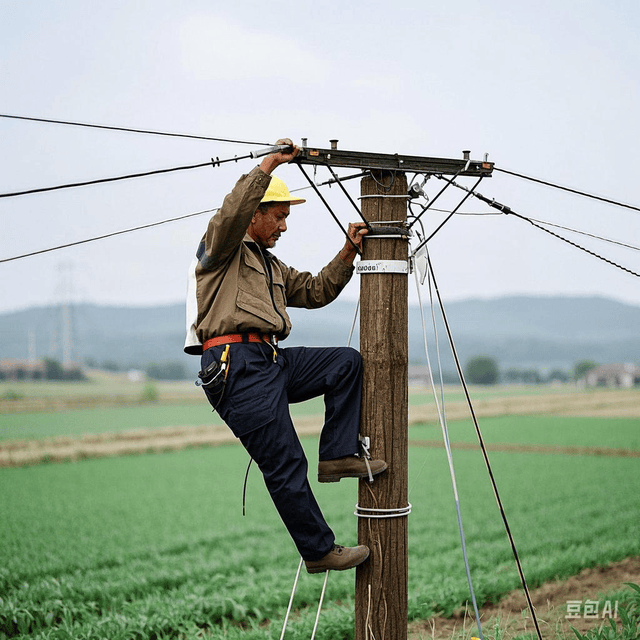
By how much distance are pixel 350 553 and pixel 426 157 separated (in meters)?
2.32

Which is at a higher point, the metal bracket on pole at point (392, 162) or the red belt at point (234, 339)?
the metal bracket on pole at point (392, 162)

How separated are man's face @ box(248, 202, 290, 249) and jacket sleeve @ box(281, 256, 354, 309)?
1.20 ft

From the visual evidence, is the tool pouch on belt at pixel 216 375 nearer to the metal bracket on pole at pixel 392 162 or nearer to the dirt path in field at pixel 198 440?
the metal bracket on pole at pixel 392 162

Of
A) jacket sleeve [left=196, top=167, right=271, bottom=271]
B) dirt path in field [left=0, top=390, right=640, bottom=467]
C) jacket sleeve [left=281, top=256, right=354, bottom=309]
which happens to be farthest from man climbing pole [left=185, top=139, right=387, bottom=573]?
dirt path in field [left=0, top=390, right=640, bottom=467]

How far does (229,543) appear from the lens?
1253 cm

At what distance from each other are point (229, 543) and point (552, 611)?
19.0 feet

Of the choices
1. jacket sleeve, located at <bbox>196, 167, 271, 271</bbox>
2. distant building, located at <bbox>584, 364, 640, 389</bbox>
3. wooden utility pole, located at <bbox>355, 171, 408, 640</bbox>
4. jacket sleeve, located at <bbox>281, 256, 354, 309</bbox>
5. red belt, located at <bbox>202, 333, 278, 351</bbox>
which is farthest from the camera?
distant building, located at <bbox>584, 364, 640, 389</bbox>

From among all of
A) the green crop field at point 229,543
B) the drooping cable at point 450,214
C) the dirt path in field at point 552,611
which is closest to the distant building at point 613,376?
the green crop field at point 229,543

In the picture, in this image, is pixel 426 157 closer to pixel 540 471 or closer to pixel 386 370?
pixel 386 370

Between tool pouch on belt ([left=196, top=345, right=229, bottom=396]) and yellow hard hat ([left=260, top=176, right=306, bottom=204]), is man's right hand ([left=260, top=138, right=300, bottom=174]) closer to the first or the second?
yellow hard hat ([left=260, top=176, right=306, bottom=204])

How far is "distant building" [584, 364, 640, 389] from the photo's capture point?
253ft

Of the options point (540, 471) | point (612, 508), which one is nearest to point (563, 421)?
point (540, 471)

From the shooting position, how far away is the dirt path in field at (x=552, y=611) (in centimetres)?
686

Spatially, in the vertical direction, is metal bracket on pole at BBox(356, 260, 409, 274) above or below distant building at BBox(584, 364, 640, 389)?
above
